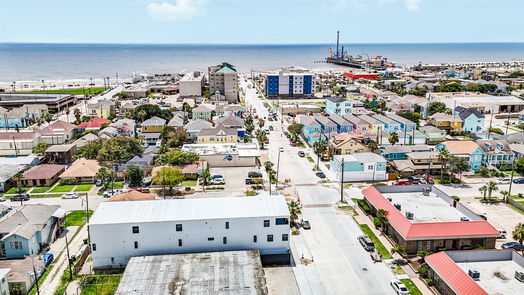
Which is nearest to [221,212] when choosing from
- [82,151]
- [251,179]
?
[251,179]

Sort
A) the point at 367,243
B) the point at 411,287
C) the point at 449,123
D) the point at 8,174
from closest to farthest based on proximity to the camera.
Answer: the point at 411,287
the point at 367,243
the point at 8,174
the point at 449,123

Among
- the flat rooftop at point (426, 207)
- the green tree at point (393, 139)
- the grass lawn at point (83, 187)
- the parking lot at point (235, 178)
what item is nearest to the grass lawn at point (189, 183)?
the parking lot at point (235, 178)

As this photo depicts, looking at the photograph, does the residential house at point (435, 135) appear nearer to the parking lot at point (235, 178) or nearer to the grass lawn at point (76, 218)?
the parking lot at point (235, 178)

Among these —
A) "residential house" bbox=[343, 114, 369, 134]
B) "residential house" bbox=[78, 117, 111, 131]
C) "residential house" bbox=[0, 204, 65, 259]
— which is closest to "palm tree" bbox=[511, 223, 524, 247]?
"residential house" bbox=[0, 204, 65, 259]

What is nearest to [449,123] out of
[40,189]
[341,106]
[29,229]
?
[341,106]

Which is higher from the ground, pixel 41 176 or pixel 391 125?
pixel 391 125

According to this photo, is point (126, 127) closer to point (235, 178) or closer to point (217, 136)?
point (217, 136)

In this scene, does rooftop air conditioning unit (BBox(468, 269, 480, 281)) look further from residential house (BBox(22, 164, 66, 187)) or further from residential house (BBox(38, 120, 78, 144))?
residential house (BBox(38, 120, 78, 144))
